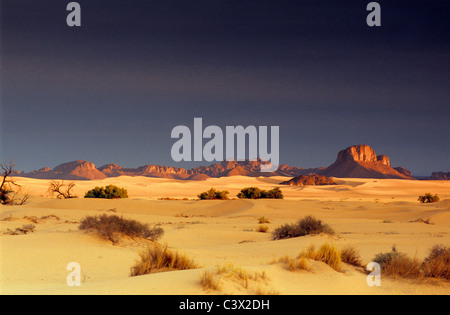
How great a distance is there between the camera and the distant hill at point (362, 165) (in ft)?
472

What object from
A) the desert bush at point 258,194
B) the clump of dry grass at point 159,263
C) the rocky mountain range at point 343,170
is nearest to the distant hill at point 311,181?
the rocky mountain range at point 343,170

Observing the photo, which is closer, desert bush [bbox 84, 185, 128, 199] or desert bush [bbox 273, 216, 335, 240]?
desert bush [bbox 273, 216, 335, 240]

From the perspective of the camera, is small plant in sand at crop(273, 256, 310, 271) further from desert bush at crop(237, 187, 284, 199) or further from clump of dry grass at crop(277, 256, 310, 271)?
desert bush at crop(237, 187, 284, 199)

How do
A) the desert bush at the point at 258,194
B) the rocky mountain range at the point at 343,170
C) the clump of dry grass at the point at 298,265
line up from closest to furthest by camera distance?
the clump of dry grass at the point at 298,265 < the desert bush at the point at 258,194 < the rocky mountain range at the point at 343,170

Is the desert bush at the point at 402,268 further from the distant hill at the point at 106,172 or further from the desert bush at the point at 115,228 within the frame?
the distant hill at the point at 106,172

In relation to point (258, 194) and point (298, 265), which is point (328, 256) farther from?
point (258, 194)

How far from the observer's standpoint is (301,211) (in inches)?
1449

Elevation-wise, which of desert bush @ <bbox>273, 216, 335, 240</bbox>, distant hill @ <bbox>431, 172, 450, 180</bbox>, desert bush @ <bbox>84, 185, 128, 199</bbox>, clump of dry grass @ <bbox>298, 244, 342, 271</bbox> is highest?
clump of dry grass @ <bbox>298, 244, 342, 271</bbox>

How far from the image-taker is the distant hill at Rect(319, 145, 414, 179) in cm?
14375

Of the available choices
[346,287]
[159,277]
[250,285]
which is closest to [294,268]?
[346,287]

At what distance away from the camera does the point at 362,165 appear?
149 meters

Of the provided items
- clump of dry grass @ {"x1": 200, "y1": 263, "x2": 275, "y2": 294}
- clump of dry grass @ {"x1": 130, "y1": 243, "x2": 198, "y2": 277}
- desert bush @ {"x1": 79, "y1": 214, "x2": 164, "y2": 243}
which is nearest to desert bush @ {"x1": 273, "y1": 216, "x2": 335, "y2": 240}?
desert bush @ {"x1": 79, "y1": 214, "x2": 164, "y2": 243}

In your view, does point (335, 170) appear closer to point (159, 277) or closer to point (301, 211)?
point (301, 211)
